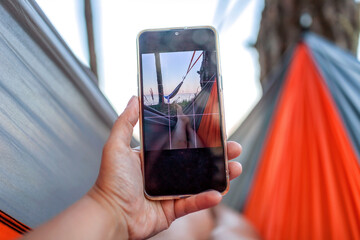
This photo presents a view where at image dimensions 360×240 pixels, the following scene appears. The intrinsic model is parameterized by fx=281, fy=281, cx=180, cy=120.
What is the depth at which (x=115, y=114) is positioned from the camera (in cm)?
80

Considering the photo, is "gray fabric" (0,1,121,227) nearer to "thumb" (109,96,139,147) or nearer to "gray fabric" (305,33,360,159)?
"thumb" (109,96,139,147)

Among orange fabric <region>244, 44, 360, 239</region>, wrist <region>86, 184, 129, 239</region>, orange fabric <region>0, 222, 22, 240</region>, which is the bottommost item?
orange fabric <region>244, 44, 360, 239</region>

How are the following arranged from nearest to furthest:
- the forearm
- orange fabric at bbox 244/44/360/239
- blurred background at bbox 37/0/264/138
Answer: the forearm
orange fabric at bbox 244/44/360/239
blurred background at bbox 37/0/264/138

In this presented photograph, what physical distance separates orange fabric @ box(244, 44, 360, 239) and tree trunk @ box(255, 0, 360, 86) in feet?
1.77

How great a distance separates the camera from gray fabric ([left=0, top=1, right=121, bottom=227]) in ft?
1.69

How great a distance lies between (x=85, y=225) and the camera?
Result: 15.4 inches

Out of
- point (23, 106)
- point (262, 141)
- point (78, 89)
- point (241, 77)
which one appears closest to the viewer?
point (23, 106)

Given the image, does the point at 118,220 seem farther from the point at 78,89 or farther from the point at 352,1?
the point at 352,1

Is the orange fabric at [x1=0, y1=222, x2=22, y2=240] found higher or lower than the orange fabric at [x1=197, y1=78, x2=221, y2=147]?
lower

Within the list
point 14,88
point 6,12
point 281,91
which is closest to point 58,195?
point 14,88

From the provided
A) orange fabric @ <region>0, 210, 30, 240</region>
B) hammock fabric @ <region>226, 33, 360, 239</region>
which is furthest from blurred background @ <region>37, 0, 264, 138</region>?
orange fabric @ <region>0, 210, 30, 240</region>

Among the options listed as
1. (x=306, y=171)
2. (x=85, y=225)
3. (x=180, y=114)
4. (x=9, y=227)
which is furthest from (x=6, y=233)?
(x=306, y=171)

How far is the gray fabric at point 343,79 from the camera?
836 millimetres

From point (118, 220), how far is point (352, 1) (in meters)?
1.69
